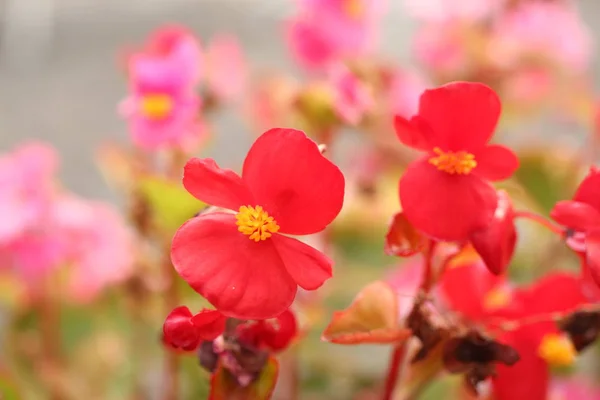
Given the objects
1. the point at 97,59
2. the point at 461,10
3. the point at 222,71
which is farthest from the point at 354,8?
the point at 97,59

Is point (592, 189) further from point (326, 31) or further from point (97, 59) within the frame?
point (97, 59)

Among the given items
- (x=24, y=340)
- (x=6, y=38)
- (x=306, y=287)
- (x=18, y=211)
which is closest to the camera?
(x=306, y=287)

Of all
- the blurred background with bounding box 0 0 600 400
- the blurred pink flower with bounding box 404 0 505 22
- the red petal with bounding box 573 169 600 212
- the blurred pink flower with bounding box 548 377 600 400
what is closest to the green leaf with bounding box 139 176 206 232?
the red petal with bounding box 573 169 600 212

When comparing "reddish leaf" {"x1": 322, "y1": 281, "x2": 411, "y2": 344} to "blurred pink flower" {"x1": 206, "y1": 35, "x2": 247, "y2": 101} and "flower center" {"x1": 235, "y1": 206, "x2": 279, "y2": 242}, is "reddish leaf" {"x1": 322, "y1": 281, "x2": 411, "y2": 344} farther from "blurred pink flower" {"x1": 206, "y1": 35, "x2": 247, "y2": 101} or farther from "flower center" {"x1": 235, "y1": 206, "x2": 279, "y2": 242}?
"blurred pink flower" {"x1": 206, "y1": 35, "x2": 247, "y2": 101}

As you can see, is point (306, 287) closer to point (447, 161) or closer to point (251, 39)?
point (447, 161)

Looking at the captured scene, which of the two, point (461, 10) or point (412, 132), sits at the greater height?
point (412, 132)

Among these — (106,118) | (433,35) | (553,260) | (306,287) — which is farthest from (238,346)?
(106,118)
